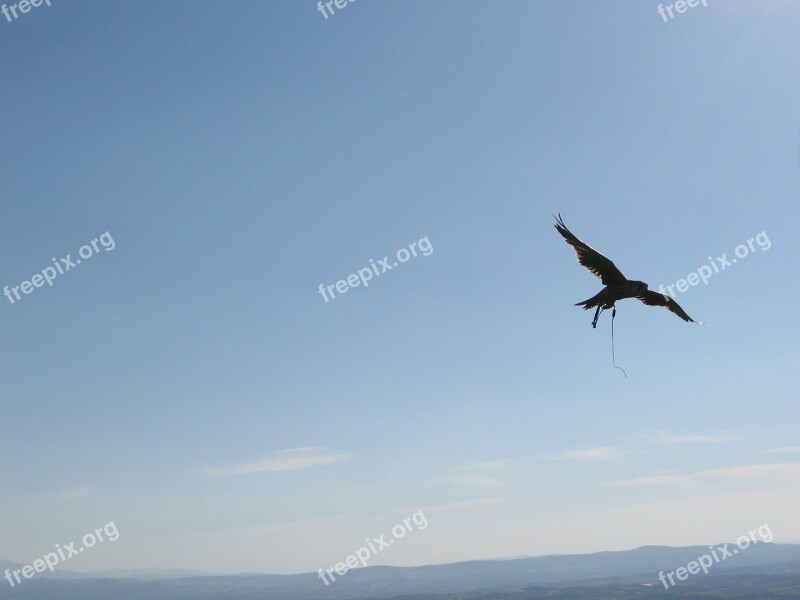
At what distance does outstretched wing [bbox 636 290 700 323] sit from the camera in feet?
52.4

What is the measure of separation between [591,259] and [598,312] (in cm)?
183

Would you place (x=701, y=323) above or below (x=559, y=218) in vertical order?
below

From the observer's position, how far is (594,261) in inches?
627

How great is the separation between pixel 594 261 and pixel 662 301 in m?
1.88

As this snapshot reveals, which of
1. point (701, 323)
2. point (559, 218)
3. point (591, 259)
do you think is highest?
point (559, 218)

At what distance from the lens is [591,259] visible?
16000mm

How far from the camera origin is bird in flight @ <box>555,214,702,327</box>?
1507cm

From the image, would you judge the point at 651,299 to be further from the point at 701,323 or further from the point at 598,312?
the point at 598,312

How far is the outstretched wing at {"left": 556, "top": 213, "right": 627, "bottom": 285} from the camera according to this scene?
15.5m

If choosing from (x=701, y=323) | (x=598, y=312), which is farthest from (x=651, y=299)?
(x=598, y=312)

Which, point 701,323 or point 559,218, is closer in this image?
point 701,323

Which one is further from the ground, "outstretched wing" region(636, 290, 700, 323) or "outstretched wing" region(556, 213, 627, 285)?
"outstretched wing" region(556, 213, 627, 285)

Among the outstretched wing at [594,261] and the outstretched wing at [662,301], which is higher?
the outstretched wing at [594,261]

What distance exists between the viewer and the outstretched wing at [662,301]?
16.0 m
